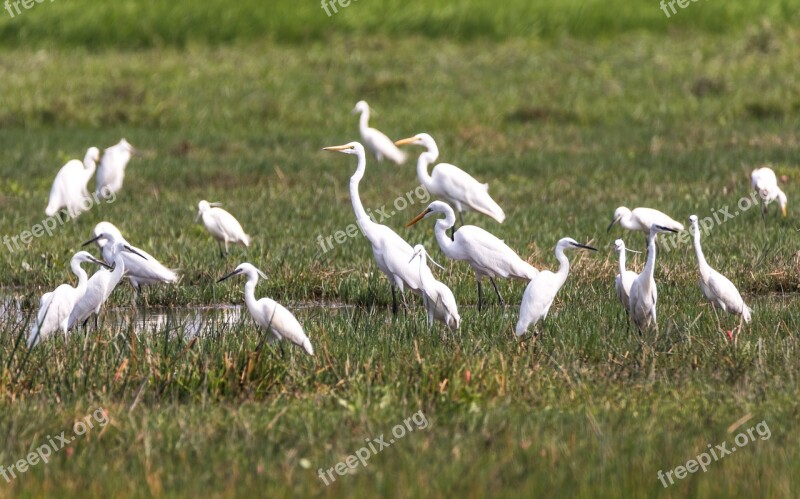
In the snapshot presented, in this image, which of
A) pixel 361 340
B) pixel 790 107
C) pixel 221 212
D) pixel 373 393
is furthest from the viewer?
pixel 790 107

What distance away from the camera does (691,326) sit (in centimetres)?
709

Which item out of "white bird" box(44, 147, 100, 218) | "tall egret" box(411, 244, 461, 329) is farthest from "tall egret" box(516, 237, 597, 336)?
"white bird" box(44, 147, 100, 218)

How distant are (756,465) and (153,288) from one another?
18.3 feet

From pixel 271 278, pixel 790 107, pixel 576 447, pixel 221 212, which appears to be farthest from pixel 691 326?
pixel 790 107

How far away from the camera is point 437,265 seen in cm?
900

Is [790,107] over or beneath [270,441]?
beneath

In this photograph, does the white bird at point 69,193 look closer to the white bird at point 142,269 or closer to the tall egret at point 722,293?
the white bird at point 142,269

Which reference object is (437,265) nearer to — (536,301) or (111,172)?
(536,301)

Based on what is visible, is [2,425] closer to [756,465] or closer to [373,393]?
[373,393]

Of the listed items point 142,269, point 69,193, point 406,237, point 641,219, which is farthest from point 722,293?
point 69,193

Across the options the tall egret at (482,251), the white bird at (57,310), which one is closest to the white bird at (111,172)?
the tall egret at (482,251)

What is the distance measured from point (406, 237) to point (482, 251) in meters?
2.93

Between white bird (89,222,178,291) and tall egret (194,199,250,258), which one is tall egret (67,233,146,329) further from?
tall egret (194,199,250,258)

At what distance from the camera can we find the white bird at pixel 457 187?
37.3 feet
